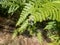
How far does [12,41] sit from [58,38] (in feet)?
1.94

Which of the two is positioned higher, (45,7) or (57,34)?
(45,7)


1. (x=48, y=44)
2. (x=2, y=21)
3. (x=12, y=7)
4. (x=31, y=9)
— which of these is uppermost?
(x=31, y=9)

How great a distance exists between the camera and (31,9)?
5.34ft

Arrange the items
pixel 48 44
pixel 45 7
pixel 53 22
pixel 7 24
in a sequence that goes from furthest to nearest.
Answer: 1. pixel 7 24
2. pixel 48 44
3. pixel 53 22
4. pixel 45 7

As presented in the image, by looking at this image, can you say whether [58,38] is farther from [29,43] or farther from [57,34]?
[29,43]

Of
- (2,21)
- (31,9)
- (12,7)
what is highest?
(31,9)

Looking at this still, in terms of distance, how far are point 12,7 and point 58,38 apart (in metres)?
0.67

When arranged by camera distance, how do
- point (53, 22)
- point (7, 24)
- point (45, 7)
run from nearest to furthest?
point (45, 7)
point (53, 22)
point (7, 24)

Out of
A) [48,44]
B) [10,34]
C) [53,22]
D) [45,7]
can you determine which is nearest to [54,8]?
[45,7]

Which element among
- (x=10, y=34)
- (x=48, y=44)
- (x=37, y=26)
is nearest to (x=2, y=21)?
(x=10, y=34)

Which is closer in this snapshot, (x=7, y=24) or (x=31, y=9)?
(x=31, y=9)

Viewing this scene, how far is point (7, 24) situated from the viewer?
2.96 meters

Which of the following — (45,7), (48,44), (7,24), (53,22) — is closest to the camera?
(45,7)

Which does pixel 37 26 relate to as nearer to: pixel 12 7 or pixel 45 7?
pixel 12 7
